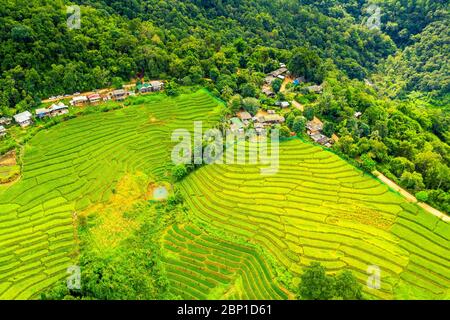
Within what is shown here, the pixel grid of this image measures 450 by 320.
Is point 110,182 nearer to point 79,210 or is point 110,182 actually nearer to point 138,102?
point 79,210

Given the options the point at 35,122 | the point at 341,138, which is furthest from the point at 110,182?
the point at 341,138

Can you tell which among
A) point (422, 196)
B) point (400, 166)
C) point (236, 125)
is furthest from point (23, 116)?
point (422, 196)

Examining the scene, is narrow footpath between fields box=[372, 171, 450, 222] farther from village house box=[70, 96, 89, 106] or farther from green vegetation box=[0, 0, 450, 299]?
village house box=[70, 96, 89, 106]

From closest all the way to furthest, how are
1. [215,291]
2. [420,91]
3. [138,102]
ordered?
1. [215,291]
2. [138,102]
3. [420,91]

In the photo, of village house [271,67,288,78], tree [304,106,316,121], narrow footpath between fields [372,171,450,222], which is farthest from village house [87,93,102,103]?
narrow footpath between fields [372,171,450,222]

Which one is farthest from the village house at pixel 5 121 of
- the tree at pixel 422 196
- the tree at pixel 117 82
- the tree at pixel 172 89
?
the tree at pixel 422 196

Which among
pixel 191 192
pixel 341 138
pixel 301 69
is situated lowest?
pixel 191 192

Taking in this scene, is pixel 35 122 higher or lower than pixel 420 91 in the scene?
higher
